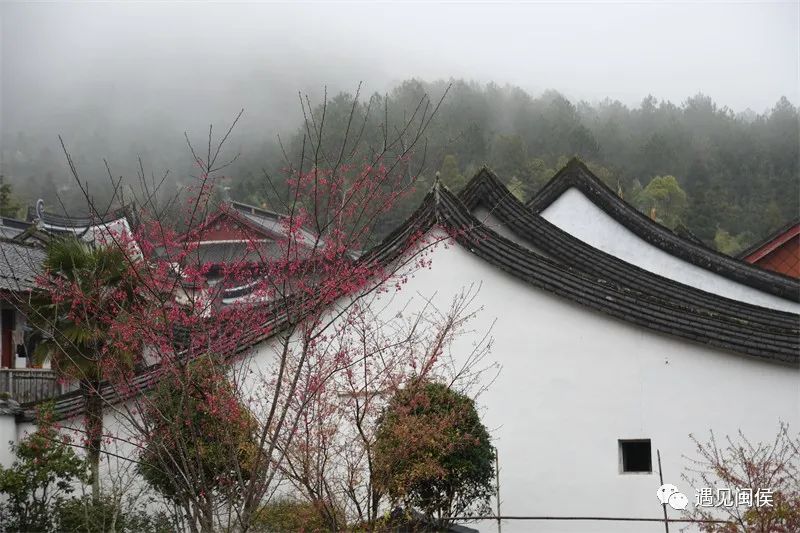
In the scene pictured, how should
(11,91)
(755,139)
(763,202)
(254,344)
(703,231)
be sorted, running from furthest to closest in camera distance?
(11,91)
(755,139)
(763,202)
(703,231)
(254,344)

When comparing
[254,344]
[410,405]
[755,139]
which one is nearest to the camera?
[410,405]

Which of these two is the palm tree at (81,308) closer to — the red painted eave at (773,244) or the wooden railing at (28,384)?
the wooden railing at (28,384)

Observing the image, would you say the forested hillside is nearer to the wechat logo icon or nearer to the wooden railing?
the wooden railing

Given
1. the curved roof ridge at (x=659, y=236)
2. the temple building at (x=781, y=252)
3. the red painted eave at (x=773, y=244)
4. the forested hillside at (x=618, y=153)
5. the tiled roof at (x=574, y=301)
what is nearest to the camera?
the tiled roof at (x=574, y=301)

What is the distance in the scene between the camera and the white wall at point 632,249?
14.9m

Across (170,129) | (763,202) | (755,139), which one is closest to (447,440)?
(763,202)

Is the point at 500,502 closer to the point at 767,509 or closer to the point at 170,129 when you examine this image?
the point at 767,509

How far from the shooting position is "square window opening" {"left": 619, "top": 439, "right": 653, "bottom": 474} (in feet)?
31.4

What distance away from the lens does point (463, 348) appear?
33.3 ft

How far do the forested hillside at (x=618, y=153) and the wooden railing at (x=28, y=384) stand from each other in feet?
68.2

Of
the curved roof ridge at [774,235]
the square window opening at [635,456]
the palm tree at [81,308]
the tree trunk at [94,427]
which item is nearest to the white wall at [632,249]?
the curved roof ridge at [774,235]

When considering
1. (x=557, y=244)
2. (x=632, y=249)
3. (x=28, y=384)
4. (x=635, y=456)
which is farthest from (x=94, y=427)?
(x=632, y=249)

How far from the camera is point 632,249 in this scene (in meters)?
15.6

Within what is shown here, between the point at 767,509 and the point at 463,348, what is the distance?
3.41 meters
